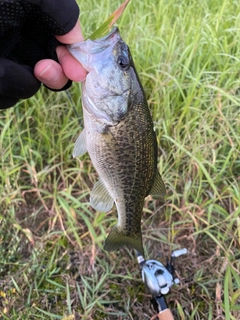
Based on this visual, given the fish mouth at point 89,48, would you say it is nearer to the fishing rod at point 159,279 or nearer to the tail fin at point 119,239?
the tail fin at point 119,239

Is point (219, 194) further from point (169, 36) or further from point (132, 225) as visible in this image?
point (169, 36)

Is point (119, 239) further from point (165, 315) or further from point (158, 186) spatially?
point (165, 315)

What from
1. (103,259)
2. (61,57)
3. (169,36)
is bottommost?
(103,259)

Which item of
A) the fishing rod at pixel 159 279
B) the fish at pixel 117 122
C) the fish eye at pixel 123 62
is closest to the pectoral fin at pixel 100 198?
the fish at pixel 117 122

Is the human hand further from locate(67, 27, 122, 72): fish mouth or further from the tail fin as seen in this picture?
the tail fin

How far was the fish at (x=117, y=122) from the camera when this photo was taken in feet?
4.85

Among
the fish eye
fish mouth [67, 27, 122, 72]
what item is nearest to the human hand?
fish mouth [67, 27, 122, 72]

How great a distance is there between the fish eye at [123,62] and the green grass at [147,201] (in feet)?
2.78

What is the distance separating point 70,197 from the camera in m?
2.21

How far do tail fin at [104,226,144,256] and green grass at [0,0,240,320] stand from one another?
13.4 inches

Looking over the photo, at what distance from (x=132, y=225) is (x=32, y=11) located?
3.50ft

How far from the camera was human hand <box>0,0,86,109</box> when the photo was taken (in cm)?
143

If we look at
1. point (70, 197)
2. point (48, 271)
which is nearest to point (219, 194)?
point (70, 197)

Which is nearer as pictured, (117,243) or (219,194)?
(117,243)
